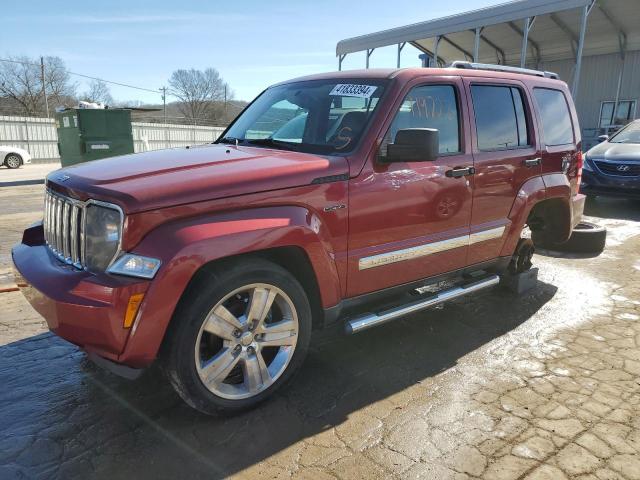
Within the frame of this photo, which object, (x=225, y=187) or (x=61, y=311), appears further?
(x=225, y=187)

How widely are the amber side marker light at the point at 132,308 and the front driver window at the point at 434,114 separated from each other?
1.86m

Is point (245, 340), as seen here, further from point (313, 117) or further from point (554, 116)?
point (554, 116)

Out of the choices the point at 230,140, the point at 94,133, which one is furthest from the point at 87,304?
the point at 94,133

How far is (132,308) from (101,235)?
42 cm

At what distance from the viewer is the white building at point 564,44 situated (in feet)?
55.4

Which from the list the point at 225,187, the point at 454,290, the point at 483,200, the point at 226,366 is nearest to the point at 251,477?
the point at 226,366

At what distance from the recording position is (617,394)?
9.91 feet

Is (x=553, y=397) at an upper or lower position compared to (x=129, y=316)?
lower

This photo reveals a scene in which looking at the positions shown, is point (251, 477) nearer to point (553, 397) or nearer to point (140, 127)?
point (553, 397)

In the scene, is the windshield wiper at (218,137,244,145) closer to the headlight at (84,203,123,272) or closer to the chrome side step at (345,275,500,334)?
the headlight at (84,203,123,272)

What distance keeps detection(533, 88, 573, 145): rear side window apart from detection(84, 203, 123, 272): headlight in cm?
375

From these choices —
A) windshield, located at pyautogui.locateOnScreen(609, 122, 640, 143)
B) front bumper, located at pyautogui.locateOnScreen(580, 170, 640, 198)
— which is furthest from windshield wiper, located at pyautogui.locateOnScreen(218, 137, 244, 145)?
windshield, located at pyautogui.locateOnScreen(609, 122, 640, 143)

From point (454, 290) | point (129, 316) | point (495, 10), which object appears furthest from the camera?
point (495, 10)

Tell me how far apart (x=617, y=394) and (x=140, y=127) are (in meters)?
27.9
